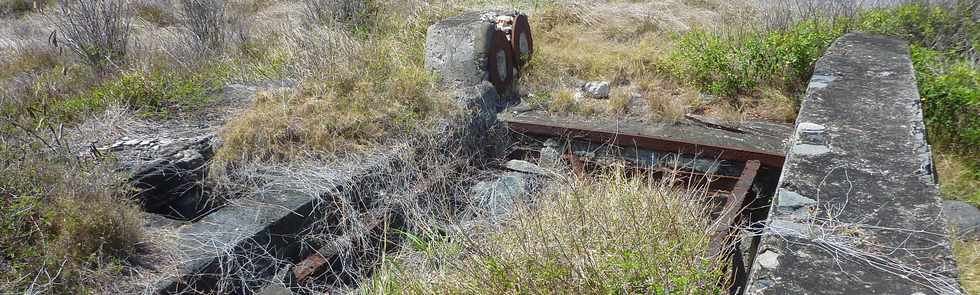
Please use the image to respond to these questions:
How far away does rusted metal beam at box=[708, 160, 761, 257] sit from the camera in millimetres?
2967

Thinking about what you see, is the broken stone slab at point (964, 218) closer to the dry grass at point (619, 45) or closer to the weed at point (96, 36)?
the dry grass at point (619, 45)

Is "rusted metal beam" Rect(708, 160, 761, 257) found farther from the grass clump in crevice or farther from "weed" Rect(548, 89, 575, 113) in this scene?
the grass clump in crevice

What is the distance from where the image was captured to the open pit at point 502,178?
2.29 meters

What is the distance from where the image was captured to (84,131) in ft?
14.5

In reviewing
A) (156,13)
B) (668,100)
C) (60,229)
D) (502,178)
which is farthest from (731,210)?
(156,13)

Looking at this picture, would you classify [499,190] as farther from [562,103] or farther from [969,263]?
[969,263]

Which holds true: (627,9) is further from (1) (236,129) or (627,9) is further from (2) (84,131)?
(2) (84,131)

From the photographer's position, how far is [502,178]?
467 centimetres

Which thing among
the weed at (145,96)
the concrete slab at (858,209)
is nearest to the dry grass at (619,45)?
the concrete slab at (858,209)

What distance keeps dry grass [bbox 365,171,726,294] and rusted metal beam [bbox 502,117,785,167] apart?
1.53 metres

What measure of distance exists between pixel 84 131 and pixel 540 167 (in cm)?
324

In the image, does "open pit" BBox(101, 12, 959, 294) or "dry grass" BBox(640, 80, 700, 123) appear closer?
"open pit" BBox(101, 12, 959, 294)

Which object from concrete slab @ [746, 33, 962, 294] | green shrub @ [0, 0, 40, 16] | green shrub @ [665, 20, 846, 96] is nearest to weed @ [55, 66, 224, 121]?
green shrub @ [665, 20, 846, 96]

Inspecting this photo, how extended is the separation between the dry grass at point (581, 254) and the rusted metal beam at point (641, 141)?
1528mm
